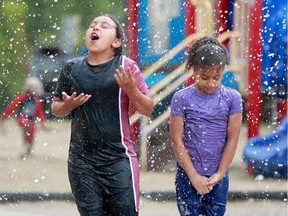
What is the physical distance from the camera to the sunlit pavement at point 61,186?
860cm

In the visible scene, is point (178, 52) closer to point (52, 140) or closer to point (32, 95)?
point (32, 95)

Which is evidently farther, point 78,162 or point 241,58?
point 241,58

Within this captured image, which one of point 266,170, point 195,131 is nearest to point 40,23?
point 266,170

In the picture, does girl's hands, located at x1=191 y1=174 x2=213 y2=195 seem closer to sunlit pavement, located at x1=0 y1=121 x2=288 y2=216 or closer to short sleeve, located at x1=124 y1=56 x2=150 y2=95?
short sleeve, located at x1=124 y1=56 x2=150 y2=95

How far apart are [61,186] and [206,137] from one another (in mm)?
4697

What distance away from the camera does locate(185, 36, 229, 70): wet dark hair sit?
5.21m

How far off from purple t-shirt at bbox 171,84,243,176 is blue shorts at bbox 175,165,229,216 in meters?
0.08

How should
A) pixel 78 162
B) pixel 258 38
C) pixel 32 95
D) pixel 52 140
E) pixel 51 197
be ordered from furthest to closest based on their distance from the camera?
1. pixel 52 140
2. pixel 32 95
3. pixel 258 38
4. pixel 51 197
5. pixel 78 162

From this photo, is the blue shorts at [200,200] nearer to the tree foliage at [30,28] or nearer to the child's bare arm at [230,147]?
the child's bare arm at [230,147]

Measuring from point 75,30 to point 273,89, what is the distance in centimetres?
232

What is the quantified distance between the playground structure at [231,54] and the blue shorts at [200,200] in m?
4.50

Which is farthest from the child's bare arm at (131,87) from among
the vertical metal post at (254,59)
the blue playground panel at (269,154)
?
the blue playground panel at (269,154)

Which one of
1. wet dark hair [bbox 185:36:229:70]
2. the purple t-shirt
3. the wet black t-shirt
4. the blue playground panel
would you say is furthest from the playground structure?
the wet black t-shirt

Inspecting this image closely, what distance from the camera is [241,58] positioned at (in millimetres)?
10180
